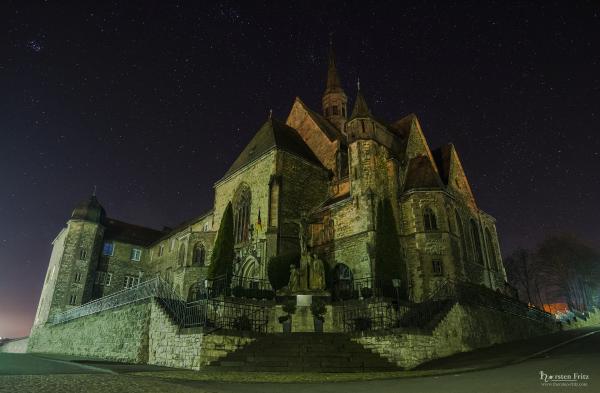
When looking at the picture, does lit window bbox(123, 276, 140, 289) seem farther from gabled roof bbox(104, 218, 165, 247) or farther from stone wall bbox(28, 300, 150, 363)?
stone wall bbox(28, 300, 150, 363)

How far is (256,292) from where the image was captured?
1872 cm

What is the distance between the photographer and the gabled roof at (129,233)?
44.5m

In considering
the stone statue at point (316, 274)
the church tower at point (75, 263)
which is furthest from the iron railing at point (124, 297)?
the church tower at point (75, 263)

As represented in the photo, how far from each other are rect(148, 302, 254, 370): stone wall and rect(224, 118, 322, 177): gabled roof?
16637mm

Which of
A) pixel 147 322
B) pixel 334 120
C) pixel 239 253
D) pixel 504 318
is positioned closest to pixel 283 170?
pixel 239 253

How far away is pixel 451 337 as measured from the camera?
15.5 meters

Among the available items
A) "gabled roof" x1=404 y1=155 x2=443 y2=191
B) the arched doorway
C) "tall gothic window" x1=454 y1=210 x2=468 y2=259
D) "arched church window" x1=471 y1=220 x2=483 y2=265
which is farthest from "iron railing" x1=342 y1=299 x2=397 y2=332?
"arched church window" x1=471 y1=220 x2=483 y2=265

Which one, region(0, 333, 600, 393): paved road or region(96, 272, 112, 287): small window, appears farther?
region(96, 272, 112, 287): small window

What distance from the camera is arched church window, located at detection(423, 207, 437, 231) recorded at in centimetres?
2338

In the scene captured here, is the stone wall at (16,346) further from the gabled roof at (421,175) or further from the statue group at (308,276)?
the gabled roof at (421,175)

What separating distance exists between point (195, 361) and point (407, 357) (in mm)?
7383

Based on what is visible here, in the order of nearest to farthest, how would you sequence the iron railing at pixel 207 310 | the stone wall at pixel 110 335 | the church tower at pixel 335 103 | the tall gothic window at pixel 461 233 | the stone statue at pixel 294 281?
the iron railing at pixel 207 310 < the stone wall at pixel 110 335 < the stone statue at pixel 294 281 < the tall gothic window at pixel 461 233 < the church tower at pixel 335 103

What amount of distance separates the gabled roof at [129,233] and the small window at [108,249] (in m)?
0.89

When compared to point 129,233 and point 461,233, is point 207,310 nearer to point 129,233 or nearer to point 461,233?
point 461,233
